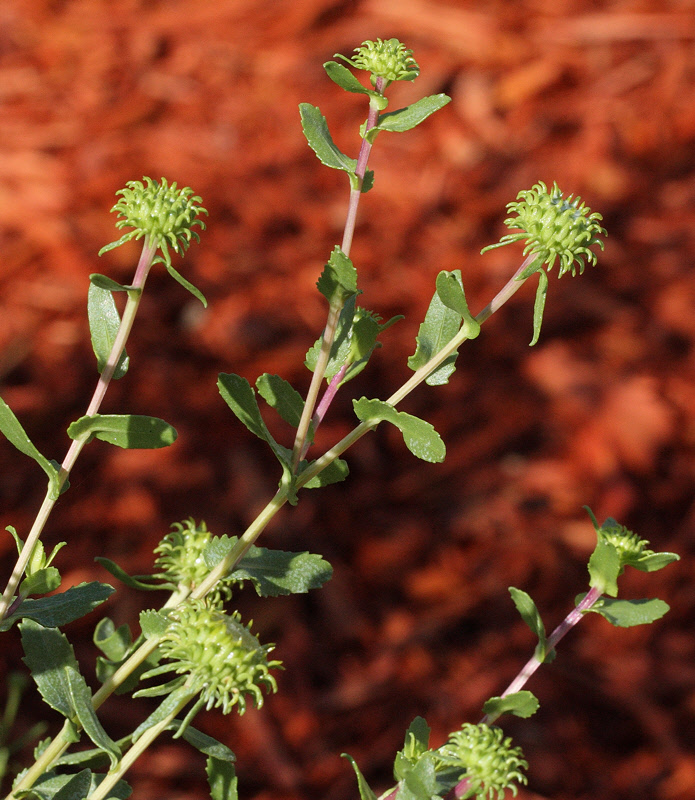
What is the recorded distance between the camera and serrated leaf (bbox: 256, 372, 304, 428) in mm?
625

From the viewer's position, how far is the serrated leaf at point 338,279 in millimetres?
532

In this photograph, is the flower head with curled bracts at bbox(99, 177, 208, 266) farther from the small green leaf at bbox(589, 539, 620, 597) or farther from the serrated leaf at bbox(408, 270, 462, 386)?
the small green leaf at bbox(589, 539, 620, 597)

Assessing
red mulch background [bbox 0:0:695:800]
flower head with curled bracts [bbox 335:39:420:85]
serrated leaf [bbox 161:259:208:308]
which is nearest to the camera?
serrated leaf [bbox 161:259:208:308]

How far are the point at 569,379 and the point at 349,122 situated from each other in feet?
2.75

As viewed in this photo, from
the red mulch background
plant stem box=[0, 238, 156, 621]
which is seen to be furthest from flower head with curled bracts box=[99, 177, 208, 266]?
the red mulch background

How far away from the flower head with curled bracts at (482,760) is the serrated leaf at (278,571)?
0.13 meters

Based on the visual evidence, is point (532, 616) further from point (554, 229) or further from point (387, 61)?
point (387, 61)

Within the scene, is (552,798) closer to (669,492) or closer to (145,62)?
(669,492)

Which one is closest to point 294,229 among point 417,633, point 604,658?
point 417,633

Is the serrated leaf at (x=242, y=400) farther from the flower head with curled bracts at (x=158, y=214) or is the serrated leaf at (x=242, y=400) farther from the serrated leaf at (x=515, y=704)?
the serrated leaf at (x=515, y=704)

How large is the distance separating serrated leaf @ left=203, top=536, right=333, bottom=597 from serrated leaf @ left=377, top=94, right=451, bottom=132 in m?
0.27

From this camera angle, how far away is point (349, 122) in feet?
7.58

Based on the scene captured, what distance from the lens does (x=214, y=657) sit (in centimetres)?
54

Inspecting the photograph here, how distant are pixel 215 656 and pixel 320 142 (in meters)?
0.32
